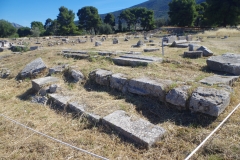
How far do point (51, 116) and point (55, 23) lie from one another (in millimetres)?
49887

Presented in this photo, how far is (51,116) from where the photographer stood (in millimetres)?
4305

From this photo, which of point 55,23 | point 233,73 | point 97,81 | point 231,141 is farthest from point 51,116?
point 55,23

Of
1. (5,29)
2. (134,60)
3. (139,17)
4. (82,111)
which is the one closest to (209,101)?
(82,111)

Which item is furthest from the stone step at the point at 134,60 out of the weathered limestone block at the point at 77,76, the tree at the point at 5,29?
the tree at the point at 5,29

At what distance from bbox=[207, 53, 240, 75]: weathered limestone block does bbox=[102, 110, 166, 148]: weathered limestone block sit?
2836mm

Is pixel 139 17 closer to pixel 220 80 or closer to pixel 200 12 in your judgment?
pixel 200 12

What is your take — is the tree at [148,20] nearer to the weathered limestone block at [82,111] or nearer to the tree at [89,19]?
the tree at [89,19]

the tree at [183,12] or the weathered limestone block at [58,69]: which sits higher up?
the tree at [183,12]

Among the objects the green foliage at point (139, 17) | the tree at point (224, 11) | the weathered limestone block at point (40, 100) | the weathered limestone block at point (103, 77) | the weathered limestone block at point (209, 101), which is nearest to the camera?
the weathered limestone block at point (209, 101)

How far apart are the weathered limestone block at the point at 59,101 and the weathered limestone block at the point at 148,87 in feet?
5.07

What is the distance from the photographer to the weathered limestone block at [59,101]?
452 cm

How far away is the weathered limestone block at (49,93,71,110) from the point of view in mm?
4523

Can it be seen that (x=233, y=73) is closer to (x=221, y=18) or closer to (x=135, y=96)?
(x=135, y=96)

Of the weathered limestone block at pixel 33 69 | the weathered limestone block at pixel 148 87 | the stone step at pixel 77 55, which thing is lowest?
the weathered limestone block at pixel 148 87
